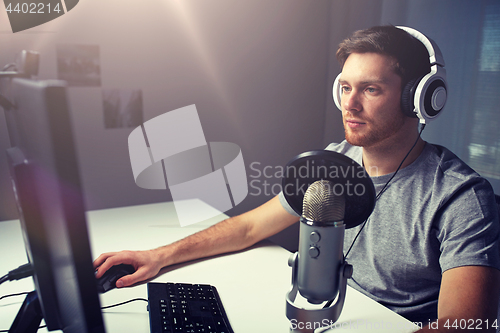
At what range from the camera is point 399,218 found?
953 mm

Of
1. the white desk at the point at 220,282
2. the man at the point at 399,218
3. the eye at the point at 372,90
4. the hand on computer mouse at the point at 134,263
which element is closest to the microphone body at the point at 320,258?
the white desk at the point at 220,282

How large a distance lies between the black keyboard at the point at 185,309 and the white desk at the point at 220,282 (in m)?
0.04

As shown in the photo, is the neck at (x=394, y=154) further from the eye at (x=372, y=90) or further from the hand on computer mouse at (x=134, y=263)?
the hand on computer mouse at (x=134, y=263)

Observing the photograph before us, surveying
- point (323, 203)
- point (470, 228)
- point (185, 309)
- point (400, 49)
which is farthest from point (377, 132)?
point (185, 309)

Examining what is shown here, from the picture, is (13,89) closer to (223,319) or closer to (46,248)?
(46,248)

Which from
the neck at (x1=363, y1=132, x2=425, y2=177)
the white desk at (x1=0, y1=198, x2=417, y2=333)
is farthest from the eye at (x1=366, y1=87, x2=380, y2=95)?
the white desk at (x1=0, y1=198, x2=417, y2=333)

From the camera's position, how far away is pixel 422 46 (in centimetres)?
99

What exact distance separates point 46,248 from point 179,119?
48.8 inches

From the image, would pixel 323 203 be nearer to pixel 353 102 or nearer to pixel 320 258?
pixel 320 258

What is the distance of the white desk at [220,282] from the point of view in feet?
2.39

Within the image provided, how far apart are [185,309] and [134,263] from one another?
267mm

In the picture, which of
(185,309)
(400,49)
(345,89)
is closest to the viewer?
(185,309)

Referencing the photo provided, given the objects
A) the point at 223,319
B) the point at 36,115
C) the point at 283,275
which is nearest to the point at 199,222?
the point at 283,275

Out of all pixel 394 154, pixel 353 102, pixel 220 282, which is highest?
pixel 353 102
